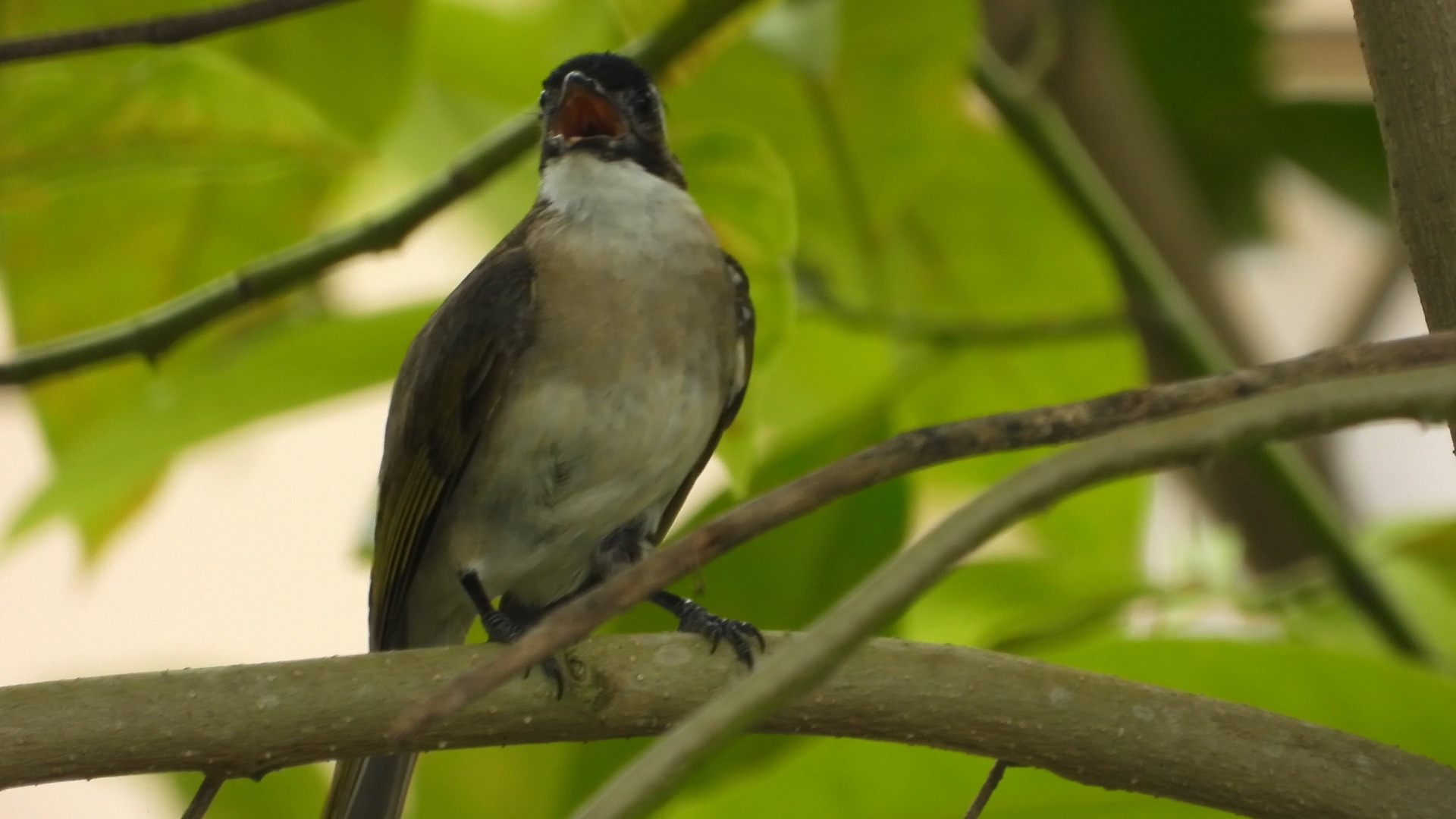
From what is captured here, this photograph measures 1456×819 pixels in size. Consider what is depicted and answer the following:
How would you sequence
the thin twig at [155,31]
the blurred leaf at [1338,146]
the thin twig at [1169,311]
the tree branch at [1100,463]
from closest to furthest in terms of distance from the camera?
A: 1. the tree branch at [1100,463]
2. the thin twig at [155,31]
3. the thin twig at [1169,311]
4. the blurred leaf at [1338,146]

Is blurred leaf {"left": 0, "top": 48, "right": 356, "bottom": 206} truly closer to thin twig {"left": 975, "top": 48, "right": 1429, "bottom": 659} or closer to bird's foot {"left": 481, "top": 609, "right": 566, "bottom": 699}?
bird's foot {"left": 481, "top": 609, "right": 566, "bottom": 699}

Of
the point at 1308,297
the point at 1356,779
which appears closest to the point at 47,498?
the point at 1356,779

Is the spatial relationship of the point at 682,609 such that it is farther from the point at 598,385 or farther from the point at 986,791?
the point at 986,791

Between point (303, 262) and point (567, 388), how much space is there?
0.25 m

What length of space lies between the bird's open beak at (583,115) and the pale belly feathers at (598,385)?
3 cm

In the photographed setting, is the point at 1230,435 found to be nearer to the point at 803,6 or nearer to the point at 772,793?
the point at 772,793

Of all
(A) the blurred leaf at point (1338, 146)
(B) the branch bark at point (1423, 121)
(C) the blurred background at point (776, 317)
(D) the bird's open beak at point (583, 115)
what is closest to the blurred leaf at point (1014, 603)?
(C) the blurred background at point (776, 317)

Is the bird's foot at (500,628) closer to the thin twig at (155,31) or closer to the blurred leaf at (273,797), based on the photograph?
the blurred leaf at (273,797)

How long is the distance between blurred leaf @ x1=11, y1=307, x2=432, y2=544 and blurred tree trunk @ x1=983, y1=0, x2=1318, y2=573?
0.95m

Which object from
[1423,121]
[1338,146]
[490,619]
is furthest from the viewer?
[1338,146]

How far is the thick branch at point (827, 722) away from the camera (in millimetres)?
773

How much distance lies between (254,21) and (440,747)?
0.41 m

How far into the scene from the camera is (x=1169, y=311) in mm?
1470

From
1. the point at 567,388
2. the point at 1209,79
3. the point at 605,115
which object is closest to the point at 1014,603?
the point at 567,388
